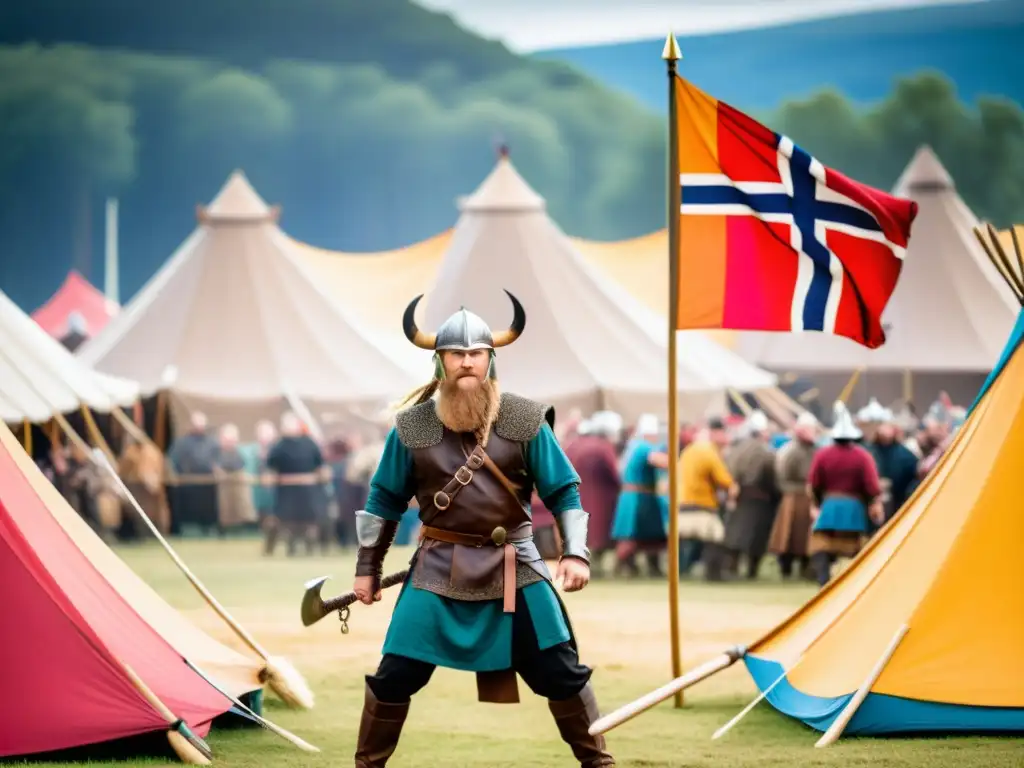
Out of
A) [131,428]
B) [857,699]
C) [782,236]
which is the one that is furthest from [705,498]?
[857,699]

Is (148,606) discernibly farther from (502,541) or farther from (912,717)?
(912,717)

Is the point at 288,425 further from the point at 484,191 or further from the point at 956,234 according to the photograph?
the point at 956,234

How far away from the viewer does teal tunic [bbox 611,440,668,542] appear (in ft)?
52.5

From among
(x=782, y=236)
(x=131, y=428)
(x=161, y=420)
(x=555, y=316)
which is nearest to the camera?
(x=782, y=236)

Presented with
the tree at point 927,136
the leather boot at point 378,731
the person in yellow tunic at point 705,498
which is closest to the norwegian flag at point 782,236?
the leather boot at point 378,731

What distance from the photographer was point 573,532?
6094 millimetres

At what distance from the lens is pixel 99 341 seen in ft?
76.5

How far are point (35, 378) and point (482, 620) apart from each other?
789cm

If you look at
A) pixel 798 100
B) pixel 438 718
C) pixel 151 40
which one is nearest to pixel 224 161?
pixel 151 40

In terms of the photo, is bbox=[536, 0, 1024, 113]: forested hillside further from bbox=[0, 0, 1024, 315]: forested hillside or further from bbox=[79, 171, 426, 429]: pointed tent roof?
bbox=[79, 171, 426, 429]: pointed tent roof

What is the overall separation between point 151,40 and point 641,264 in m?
16.4

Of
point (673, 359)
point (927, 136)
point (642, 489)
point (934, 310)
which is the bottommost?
point (642, 489)

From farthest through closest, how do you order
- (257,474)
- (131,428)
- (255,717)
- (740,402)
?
(740,402), (257,474), (131,428), (255,717)

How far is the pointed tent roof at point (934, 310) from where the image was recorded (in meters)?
25.4
